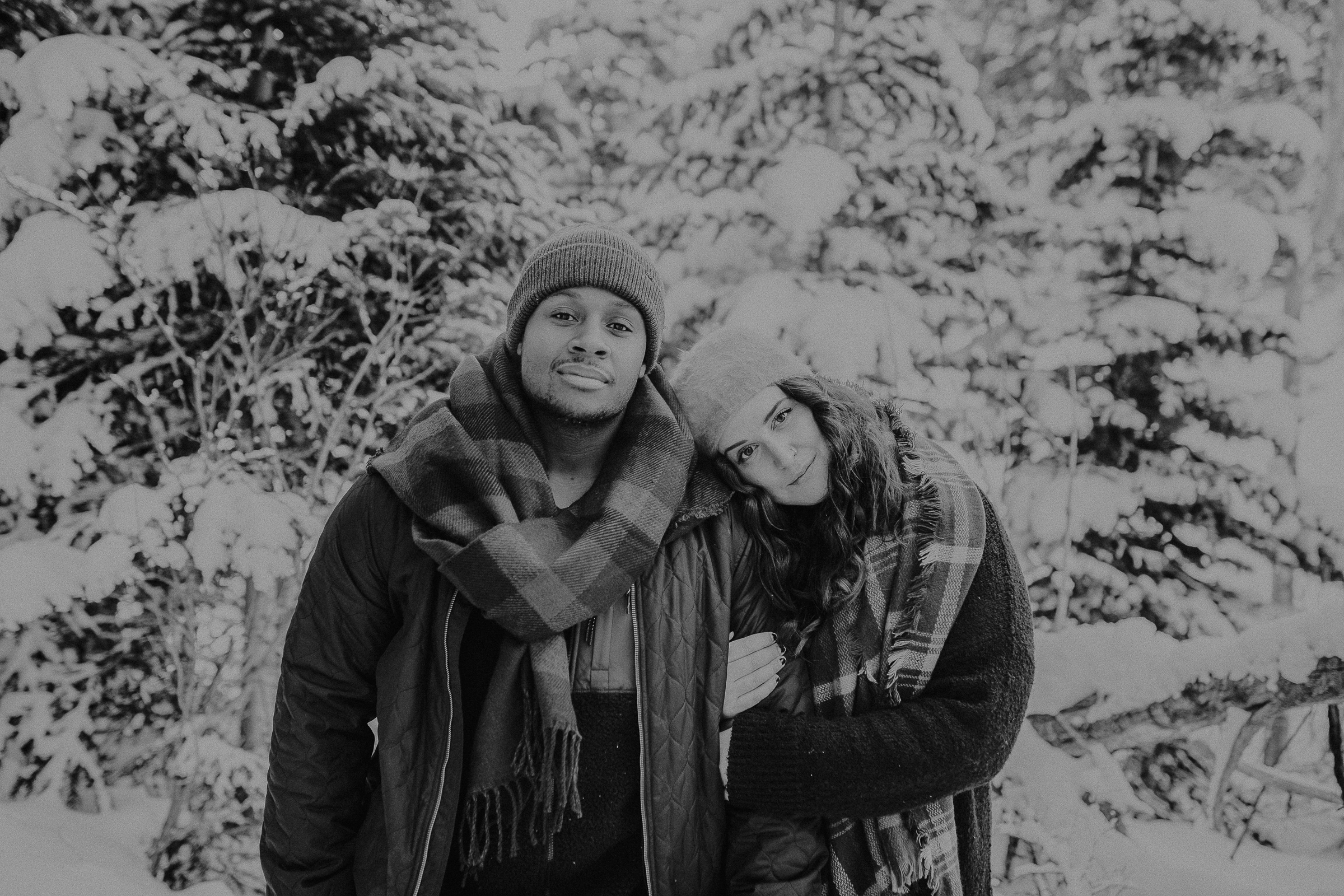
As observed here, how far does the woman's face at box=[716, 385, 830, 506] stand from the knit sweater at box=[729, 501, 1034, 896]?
490mm

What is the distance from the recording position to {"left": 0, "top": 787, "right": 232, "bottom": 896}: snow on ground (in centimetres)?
305

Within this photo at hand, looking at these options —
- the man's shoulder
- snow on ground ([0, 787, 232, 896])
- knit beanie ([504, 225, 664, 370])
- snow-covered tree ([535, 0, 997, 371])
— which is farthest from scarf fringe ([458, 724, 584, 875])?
snow-covered tree ([535, 0, 997, 371])

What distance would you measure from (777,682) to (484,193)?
4.16m

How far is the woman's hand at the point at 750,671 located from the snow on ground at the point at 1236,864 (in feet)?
6.47

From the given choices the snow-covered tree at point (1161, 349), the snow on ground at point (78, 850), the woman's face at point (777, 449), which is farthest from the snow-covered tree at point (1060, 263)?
the snow on ground at point (78, 850)

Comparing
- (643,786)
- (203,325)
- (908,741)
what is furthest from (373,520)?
(203,325)

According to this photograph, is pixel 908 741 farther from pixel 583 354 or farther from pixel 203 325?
pixel 203 325

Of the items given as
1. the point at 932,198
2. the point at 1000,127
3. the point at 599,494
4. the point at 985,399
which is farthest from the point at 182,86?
the point at 1000,127

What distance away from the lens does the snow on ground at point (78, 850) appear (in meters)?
3.05

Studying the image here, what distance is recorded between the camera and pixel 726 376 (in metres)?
1.96

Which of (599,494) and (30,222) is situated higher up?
(30,222)

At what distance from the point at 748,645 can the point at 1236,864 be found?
9.43 ft

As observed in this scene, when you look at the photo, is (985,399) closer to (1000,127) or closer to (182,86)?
(1000,127)

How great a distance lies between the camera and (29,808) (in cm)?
400
